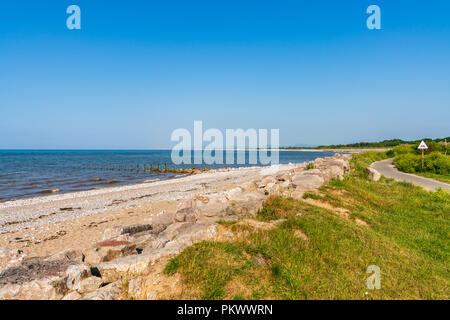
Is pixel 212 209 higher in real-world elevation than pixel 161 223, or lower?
higher

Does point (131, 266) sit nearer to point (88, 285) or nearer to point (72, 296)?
point (88, 285)

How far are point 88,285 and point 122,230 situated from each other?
5.45m

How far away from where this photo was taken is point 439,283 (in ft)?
16.9

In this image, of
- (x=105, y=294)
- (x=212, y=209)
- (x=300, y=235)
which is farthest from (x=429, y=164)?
(x=105, y=294)

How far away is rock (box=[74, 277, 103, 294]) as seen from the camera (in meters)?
3.91

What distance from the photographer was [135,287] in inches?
154

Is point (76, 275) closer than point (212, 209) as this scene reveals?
Yes

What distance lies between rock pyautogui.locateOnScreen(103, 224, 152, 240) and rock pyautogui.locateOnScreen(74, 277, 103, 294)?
4.98 metres

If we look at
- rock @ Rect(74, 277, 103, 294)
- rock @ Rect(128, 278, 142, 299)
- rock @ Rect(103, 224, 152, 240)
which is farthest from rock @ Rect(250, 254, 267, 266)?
rock @ Rect(103, 224, 152, 240)
